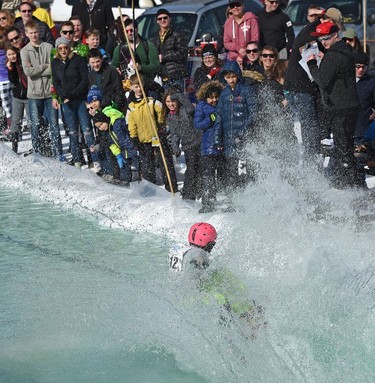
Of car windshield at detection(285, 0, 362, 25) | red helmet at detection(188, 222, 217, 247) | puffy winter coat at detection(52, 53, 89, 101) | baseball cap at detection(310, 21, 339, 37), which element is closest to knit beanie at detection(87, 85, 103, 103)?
puffy winter coat at detection(52, 53, 89, 101)

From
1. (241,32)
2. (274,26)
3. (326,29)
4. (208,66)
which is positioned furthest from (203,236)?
(274,26)

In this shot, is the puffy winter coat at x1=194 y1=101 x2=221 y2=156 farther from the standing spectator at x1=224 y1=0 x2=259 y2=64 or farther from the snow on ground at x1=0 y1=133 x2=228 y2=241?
the standing spectator at x1=224 y1=0 x2=259 y2=64

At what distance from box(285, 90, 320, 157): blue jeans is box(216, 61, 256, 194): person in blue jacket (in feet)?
1.81

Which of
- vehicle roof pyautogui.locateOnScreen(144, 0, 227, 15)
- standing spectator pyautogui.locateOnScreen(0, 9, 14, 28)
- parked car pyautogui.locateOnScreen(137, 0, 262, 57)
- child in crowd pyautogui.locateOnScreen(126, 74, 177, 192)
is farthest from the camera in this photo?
vehicle roof pyautogui.locateOnScreen(144, 0, 227, 15)

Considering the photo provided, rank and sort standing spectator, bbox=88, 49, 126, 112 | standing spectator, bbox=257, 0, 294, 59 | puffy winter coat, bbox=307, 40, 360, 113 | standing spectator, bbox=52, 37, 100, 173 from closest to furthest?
puffy winter coat, bbox=307, 40, 360, 113, standing spectator, bbox=88, 49, 126, 112, standing spectator, bbox=257, 0, 294, 59, standing spectator, bbox=52, 37, 100, 173

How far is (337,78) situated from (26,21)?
7.04m

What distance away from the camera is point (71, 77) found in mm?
14734

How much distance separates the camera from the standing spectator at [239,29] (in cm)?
1414

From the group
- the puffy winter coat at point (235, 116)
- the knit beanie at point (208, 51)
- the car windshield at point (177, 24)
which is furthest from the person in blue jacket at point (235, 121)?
the car windshield at point (177, 24)

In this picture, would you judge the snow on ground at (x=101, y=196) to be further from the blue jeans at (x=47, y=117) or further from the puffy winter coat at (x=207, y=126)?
the puffy winter coat at (x=207, y=126)

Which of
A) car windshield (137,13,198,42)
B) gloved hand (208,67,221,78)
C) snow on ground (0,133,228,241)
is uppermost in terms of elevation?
car windshield (137,13,198,42)

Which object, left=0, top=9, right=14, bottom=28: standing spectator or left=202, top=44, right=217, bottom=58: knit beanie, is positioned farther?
left=0, top=9, right=14, bottom=28: standing spectator

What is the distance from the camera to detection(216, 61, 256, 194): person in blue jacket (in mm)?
11750

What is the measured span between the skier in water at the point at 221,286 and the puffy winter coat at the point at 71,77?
709 centimetres
